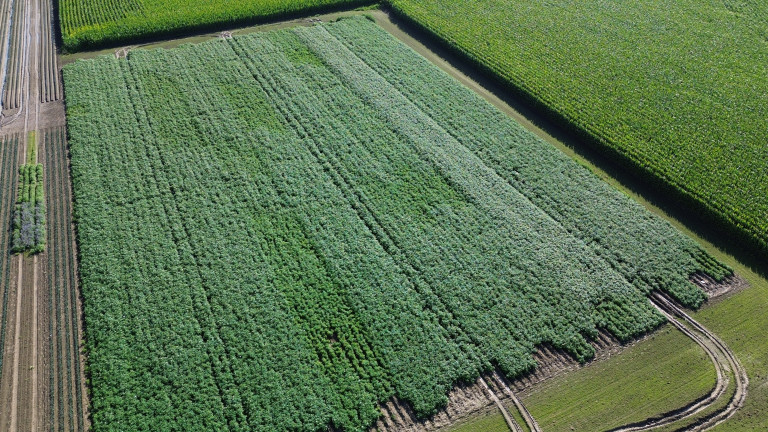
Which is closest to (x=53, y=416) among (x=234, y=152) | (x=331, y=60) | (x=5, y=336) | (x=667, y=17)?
(x=5, y=336)

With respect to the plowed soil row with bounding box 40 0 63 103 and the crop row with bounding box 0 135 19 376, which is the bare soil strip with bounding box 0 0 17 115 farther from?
the crop row with bounding box 0 135 19 376

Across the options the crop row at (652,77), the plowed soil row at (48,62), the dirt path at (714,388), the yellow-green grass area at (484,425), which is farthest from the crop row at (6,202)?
the crop row at (652,77)

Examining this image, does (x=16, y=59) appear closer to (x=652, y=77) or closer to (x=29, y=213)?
(x=29, y=213)

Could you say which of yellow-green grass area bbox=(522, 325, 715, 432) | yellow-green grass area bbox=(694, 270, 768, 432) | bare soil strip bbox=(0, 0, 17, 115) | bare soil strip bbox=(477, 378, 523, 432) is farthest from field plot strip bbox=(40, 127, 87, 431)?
yellow-green grass area bbox=(694, 270, 768, 432)

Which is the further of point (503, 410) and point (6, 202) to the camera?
point (6, 202)

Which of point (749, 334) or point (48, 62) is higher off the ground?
point (48, 62)

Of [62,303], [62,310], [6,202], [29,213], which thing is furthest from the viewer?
[6,202]

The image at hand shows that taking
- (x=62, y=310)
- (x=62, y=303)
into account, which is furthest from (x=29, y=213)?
(x=62, y=310)

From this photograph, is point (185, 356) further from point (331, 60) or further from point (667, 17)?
point (667, 17)
